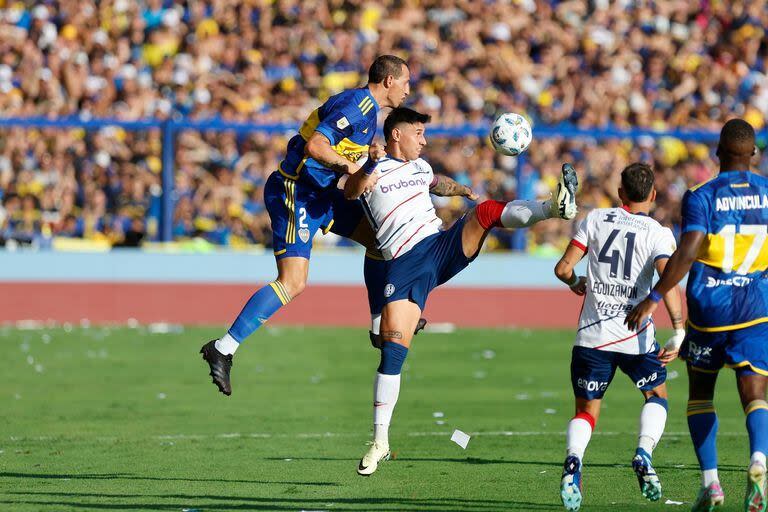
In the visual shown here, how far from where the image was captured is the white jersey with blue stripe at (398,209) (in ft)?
29.2

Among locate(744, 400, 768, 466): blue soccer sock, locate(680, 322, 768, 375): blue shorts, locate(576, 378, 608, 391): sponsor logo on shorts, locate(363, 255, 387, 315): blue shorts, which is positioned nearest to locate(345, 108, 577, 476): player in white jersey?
locate(363, 255, 387, 315): blue shorts

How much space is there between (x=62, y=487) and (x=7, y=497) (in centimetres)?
46

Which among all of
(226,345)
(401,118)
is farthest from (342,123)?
(226,345)

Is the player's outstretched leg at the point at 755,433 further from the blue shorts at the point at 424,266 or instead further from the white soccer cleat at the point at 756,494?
the blue shorts at the point at 424,266

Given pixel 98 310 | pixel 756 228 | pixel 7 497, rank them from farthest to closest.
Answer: pixel 98 310, pixel 7 497, pixel 756 228

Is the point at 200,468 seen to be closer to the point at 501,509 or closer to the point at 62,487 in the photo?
the point at 62,487

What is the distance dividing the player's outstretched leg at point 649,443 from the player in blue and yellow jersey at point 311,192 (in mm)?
2581

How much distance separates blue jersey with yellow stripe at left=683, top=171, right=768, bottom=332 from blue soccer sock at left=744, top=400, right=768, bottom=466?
42 centimetres

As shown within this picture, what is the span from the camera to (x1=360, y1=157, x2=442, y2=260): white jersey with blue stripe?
8.89 metres

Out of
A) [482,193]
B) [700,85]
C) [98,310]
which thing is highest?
[700,85]

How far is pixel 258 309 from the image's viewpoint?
31.0 ft

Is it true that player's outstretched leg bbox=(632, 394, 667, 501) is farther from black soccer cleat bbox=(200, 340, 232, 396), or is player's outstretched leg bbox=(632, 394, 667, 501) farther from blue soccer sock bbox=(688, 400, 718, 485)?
black soccer cleat bbox=(200, 340, 232, 396)

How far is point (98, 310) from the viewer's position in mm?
18719

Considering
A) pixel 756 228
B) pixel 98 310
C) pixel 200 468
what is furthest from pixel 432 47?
pixel 756 228
